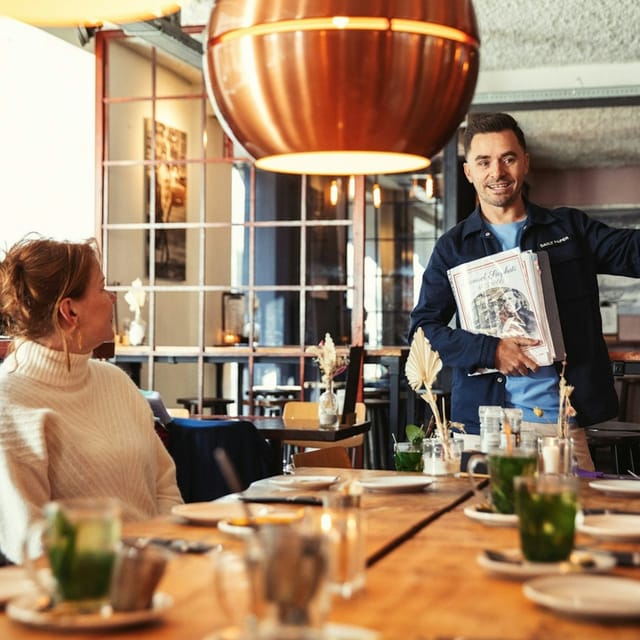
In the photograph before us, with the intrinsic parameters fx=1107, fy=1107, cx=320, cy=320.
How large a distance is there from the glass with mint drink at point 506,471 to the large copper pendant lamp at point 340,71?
2.04ft

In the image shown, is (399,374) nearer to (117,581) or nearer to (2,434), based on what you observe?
(2,434)

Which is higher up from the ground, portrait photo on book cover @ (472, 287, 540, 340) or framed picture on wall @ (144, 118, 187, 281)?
framed picture on wall @ (144, 118, 187, 281)

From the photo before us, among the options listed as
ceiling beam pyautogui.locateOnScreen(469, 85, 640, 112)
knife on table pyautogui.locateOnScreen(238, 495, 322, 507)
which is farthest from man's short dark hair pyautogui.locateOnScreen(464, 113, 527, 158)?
ceiling beam pyautogui.locateOnScreen(469, 85, 640, 112)

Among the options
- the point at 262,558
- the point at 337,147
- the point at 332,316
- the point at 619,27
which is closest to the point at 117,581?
the point at 262,558

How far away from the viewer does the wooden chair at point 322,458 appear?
2934 mm

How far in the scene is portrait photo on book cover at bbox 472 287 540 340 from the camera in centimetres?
297

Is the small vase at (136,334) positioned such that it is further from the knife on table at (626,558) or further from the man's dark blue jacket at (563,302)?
the knife on table at (626,558)

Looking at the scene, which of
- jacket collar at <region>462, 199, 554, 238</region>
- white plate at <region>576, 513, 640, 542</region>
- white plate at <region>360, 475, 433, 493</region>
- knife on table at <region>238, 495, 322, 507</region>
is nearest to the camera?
white plate at <region>576, 513, 640, 542</region>

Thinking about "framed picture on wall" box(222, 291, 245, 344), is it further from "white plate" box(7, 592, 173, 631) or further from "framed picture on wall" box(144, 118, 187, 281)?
"white plate" box(7, 592, 173, 631)

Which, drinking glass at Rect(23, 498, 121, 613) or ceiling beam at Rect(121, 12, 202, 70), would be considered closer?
drinking glass at Rect(23, 498, 121, 613)

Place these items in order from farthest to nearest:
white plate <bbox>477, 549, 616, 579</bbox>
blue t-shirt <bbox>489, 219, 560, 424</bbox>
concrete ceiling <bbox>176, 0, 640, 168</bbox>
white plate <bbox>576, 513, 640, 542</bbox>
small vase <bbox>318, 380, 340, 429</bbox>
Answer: concrete ceiling <bbox>176, 0, 640, 168</bbox>, small vase <bbox>318, 380, 340, 429</bbox>, blue t-shirt <bbox>489, 219, 560, 424</bbox>, white plate <bbox>576, 513, 640, 542</bbox>, white plate <bbox>477, 549, 616, 579</bbox>

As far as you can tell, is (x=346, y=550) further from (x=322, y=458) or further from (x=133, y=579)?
(x=322, y=458)

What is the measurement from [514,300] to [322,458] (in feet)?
2.22

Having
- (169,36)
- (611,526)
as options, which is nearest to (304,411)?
(169,36)
